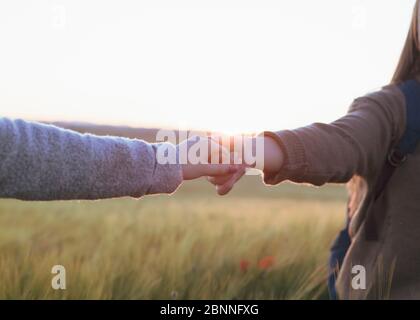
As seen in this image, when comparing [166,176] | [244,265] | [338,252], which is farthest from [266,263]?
[166,176]

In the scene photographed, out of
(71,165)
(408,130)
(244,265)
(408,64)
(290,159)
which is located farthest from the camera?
(244,265)

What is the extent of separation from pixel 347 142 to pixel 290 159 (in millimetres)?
127

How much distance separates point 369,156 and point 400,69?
0.97 feet

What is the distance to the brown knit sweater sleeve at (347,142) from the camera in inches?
49.9

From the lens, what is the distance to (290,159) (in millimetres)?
1257

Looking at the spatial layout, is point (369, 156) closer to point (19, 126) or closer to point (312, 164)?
point (312, 164)

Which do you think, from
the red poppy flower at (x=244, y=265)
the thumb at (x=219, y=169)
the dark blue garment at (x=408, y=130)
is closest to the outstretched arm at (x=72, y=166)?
the thumb at (x=219, y=169)

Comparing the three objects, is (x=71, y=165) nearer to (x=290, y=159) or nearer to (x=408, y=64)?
(x=290, y=159)

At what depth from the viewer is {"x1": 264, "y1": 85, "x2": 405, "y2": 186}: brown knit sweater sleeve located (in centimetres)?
127

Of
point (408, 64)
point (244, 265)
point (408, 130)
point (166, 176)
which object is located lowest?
point (244, 265)

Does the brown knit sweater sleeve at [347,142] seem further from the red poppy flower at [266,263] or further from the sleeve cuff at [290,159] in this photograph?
the red poppy flower at [266,263]

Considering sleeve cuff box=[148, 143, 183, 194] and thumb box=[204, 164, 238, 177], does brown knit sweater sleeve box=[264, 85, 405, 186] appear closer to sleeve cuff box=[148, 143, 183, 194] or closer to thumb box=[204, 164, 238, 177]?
thumb box=[204, 164, 238, 177]

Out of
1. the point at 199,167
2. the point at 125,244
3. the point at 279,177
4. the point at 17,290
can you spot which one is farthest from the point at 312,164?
the point at 125,244
